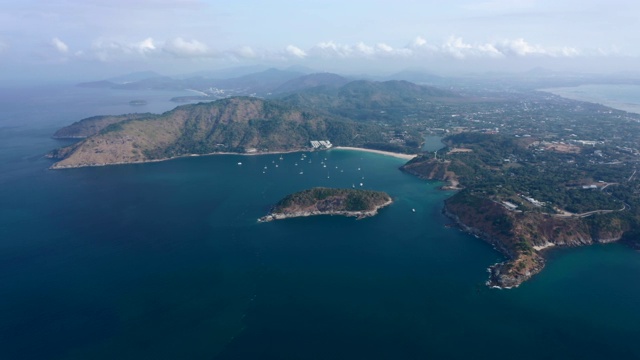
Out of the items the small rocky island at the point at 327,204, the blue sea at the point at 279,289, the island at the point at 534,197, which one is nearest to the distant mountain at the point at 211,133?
the blue sea at the point at 279,289

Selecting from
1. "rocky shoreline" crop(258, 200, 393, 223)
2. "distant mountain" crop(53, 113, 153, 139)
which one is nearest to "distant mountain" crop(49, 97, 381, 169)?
"distant mountain" crop(53, 113, 153, 139)

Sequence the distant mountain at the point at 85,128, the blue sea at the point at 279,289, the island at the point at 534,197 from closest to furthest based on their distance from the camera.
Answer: the blue sea at the point at 279,289 < the island at the point at 534,197 < the distant mountain at the point at 85,128

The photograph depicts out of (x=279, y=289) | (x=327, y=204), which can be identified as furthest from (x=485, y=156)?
(x=279, y=289)

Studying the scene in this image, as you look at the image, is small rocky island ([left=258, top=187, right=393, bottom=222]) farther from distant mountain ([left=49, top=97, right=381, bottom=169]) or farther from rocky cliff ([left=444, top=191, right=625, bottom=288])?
distant mountain ([left=49, top=97, right=381, bottom=169])

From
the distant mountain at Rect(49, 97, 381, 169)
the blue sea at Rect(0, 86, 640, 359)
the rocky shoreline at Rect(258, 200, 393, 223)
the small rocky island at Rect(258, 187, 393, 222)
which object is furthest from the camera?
the distant mountain at Rect(49, 97, 381, 169)

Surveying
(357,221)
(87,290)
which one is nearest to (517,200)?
(357,221)

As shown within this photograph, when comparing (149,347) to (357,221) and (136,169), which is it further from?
(136,169)

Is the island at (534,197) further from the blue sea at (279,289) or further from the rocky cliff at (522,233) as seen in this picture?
the blue sea at (279,289)
